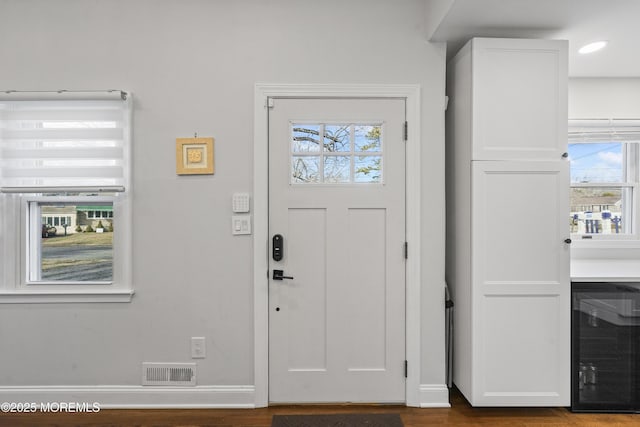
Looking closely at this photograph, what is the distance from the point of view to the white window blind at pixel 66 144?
2.44 meters

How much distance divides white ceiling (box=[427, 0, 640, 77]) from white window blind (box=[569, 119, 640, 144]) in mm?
614

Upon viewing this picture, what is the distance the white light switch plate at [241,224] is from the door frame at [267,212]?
1.7 inches

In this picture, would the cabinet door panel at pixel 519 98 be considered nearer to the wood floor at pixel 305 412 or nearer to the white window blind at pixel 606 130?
the white window blind at pixel 606 130

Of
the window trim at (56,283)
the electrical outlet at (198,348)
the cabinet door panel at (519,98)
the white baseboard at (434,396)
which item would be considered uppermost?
the cabinet door panel at (519,98)

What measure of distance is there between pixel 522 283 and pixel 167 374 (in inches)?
89.0

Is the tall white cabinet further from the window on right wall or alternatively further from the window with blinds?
the window with blinds

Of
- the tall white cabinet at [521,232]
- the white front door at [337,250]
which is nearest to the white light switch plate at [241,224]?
the white front door at [337,250]

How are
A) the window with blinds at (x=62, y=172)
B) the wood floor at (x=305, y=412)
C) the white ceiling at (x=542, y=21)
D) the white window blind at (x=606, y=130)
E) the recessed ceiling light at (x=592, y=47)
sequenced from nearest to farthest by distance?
the white ceiling at (x=542, y=21) < the wood floor at (x=305, y=412) < the window with blinds at (x=62, y=172) < the recessed ceiling light at (x=592, y=47) < the white window blind at (x=606, y=130)

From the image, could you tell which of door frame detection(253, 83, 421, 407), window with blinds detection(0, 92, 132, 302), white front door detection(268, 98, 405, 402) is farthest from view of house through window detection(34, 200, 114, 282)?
white front door detection(268, 98, 405, 402)

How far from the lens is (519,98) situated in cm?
231

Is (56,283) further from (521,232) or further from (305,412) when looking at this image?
(521,232)

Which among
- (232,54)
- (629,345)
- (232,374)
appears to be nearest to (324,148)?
(232,54)

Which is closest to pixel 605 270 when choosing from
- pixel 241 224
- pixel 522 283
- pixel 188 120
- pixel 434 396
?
pixel 522 283

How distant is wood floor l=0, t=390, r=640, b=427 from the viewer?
229 centimetres
